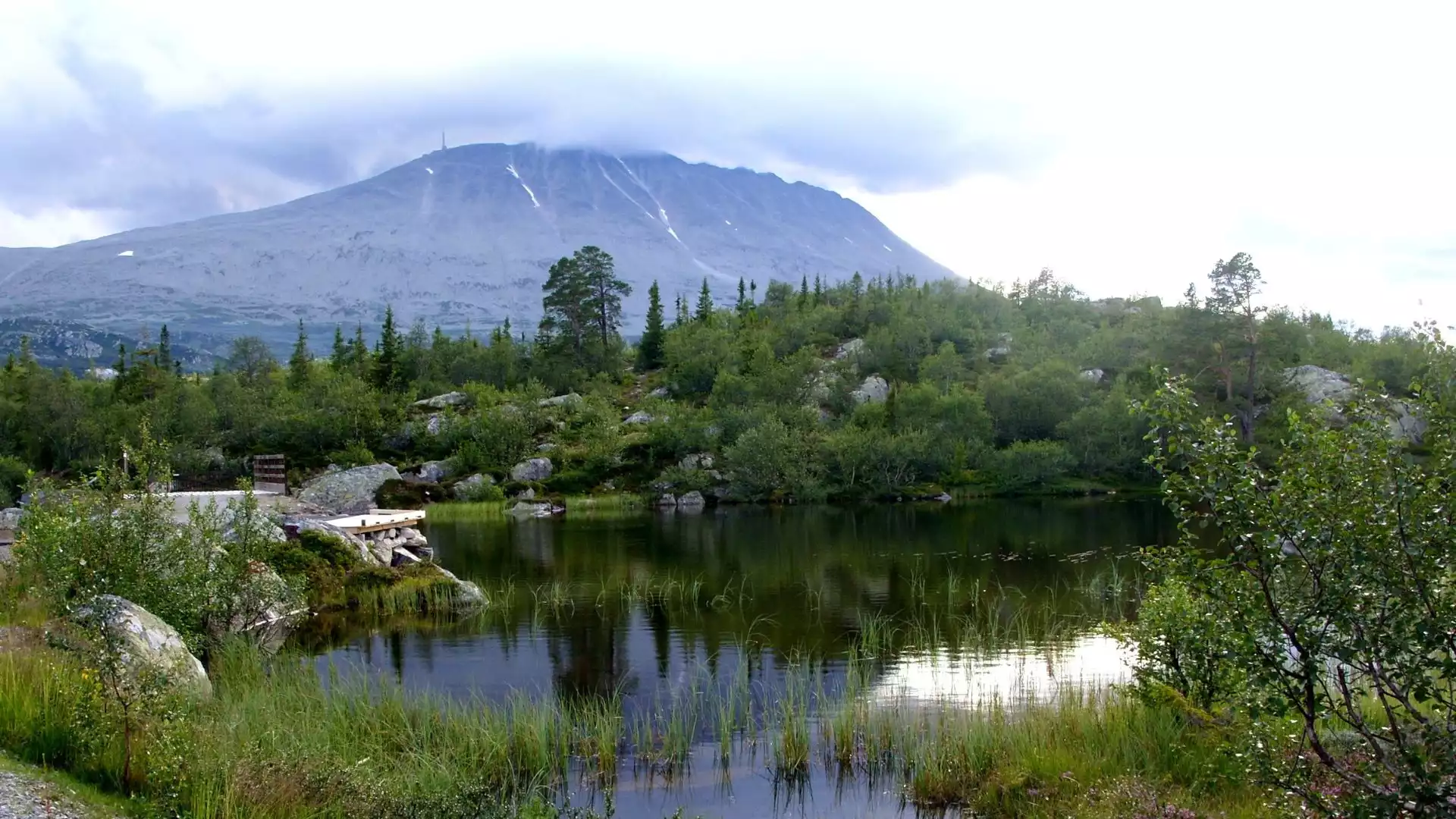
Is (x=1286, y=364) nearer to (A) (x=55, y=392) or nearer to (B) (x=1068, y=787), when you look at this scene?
(B) (x=1068, y=787)

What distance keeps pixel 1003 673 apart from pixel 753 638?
7151mm

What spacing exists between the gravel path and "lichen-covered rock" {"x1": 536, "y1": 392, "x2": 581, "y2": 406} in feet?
311

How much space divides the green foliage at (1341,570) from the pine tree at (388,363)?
12202cm

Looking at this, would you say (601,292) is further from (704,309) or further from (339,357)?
(339,357)

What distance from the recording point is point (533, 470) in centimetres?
8888

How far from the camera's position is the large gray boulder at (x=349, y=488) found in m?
75.2

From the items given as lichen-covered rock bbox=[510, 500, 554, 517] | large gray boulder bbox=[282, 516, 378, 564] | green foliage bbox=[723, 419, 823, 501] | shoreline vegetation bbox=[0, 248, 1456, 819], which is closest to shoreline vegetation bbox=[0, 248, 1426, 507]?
green foliage bbox=[723, 419, 823, 501]

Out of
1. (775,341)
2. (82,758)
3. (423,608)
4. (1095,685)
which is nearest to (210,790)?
(82,758)

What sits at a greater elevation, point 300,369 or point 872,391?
point 300,369

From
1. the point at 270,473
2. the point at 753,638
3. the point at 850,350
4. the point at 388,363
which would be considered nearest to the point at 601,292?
the point at 388,363

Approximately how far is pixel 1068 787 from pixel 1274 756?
5491 millimetres

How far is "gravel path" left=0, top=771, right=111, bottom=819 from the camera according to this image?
31.3 ft

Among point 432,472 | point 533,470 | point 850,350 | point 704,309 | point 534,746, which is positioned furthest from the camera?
point 704,309

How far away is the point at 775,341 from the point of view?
13312 centimetres
